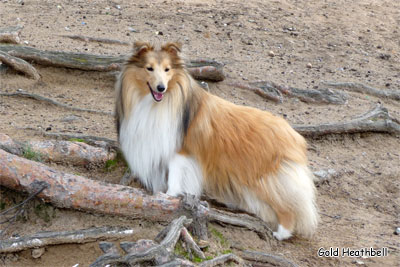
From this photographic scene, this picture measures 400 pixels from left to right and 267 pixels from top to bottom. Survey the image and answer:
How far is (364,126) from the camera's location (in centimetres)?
726

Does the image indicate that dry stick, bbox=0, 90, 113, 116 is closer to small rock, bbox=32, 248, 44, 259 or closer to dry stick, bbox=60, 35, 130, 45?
dry stick, bbox=60, 35, 130, 45

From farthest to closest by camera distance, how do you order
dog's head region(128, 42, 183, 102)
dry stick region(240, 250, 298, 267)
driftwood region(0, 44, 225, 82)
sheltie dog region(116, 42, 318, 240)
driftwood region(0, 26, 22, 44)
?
driftwood region(0, 26, 22, 44) → driftwood region(0, 44, 225, 82) → sheltie dog region(116, 42, 318, 240) → dog's head region(128, 42, 183, 102) → dry stick region(240, 250, 298, 267)

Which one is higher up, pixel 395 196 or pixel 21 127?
pixel 21 127

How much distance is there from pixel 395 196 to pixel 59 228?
4000mm

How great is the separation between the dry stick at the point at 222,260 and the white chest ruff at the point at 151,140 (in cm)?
123

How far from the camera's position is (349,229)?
5.14 m

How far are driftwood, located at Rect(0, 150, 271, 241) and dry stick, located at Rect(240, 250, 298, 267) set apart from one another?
0.52 meters

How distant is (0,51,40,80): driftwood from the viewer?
680 cm

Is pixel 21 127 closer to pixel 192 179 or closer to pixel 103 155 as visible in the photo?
pixel 103 155

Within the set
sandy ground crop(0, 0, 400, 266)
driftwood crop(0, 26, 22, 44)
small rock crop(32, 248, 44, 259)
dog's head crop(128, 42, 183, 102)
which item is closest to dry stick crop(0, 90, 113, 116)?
sandy ground crop(0, 0, 400, 266)

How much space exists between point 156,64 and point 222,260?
1841 mm

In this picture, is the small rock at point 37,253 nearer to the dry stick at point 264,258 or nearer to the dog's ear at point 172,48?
the dry stick at point 264,258

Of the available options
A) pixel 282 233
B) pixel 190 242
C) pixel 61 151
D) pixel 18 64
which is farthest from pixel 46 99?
pixel 190 242

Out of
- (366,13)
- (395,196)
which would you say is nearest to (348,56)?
(366,13)
